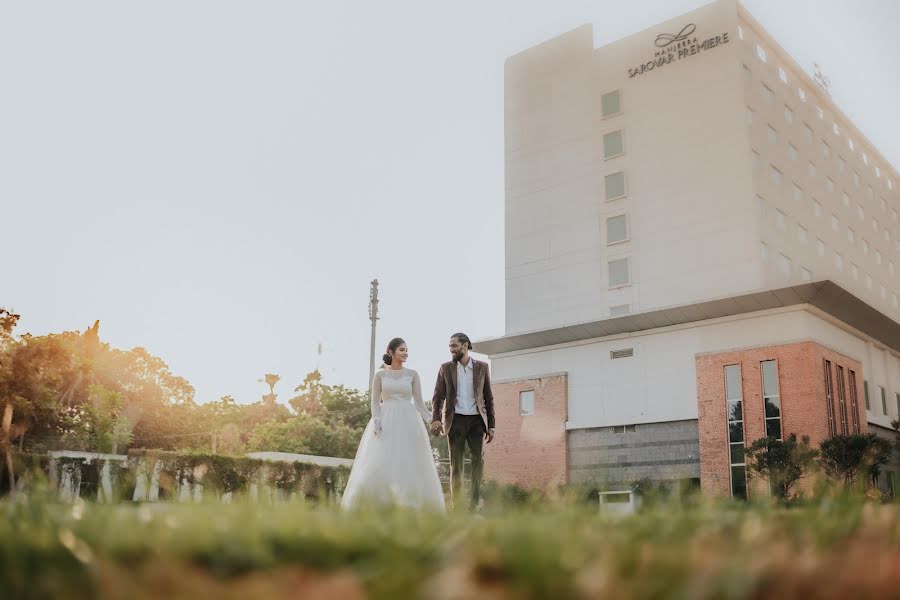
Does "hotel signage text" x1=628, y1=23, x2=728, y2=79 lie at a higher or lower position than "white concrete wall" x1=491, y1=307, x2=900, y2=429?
higher

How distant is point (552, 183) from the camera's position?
43.9 metres

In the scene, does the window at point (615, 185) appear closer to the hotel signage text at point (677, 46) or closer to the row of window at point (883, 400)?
the hotel signage text at point (677, 46)

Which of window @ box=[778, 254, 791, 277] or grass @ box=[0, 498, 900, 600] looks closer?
grass @ box=[0, 498, 900, 600]

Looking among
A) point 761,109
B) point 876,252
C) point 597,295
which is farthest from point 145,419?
point 876,252

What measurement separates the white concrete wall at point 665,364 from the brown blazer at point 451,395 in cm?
2401

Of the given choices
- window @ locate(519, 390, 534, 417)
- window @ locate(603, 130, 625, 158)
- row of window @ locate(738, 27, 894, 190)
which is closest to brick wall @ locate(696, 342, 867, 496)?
window @ locate(519, 390, 534, 417)

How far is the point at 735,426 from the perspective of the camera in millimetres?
32594

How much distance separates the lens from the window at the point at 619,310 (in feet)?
129

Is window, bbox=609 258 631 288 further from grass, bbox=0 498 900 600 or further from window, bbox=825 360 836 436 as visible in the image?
grass, bbox=0 498 900 600

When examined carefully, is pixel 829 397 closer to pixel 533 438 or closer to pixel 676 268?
pixel 676 268

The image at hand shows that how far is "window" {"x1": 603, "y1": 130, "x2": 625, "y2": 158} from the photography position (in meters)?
41.7

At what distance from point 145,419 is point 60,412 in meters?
7.94

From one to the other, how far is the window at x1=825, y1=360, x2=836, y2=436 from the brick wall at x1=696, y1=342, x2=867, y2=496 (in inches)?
10.4

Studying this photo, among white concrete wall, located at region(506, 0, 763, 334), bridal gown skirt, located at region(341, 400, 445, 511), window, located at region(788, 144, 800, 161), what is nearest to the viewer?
bridal gown skirt, located at region(341, 400, 445, 511)
